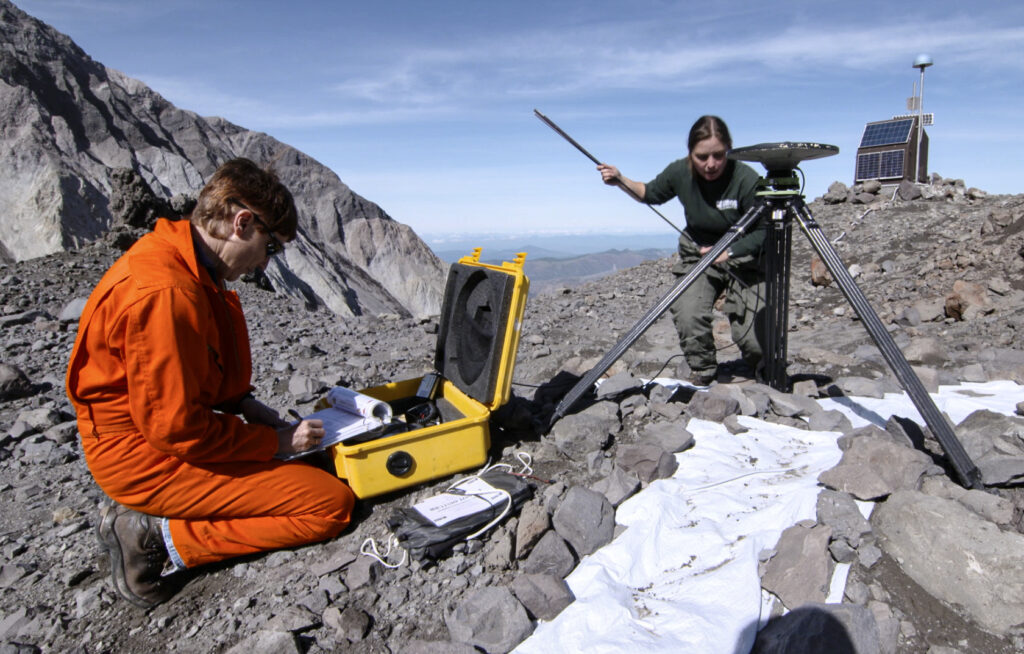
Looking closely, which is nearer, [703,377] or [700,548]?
[700,548]

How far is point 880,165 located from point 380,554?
20068 mm

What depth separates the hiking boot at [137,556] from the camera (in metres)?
2.52

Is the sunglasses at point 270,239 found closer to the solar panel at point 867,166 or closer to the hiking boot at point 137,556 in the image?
the hiking boot at point 137,556

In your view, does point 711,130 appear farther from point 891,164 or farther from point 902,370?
point 891,164

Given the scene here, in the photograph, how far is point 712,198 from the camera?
166 inches

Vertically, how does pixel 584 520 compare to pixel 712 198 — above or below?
below

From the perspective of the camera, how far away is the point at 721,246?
351cm

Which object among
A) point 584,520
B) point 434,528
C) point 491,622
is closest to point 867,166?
point 584,520

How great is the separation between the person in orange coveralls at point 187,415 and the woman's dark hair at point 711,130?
258 centimetres

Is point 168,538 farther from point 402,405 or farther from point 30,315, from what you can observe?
point 30,315

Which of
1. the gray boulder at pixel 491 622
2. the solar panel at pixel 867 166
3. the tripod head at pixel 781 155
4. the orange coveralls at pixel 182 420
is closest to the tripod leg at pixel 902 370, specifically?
the tripod head at pixel 781 155

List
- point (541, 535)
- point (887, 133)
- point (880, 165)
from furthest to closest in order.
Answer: point (887, 133) < point (880, 165) < point (541, 535)

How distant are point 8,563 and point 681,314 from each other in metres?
4.08

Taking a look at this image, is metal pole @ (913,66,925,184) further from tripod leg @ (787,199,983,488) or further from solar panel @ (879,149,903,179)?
tripod leg @ (787,199,983,488)
